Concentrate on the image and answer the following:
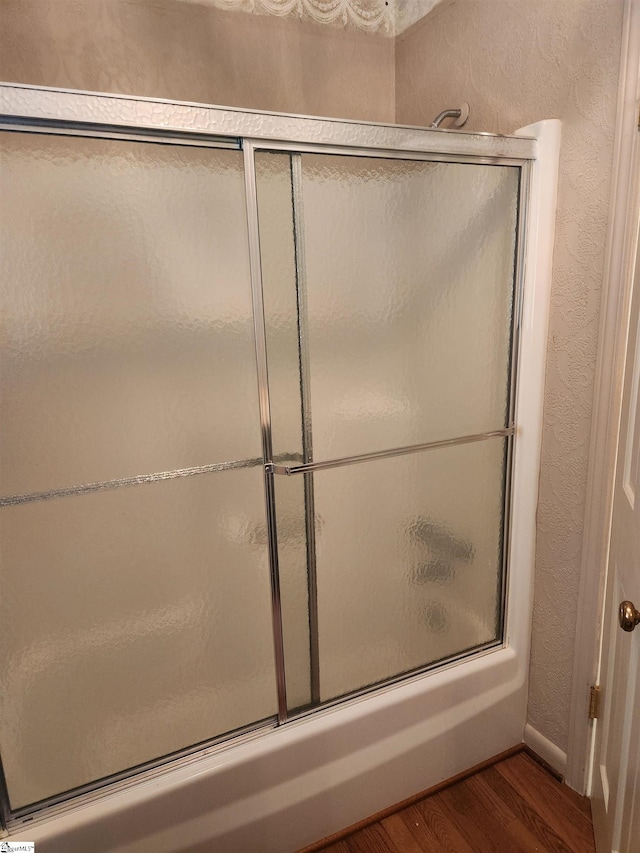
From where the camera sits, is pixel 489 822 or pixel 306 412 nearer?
pixel 306 412

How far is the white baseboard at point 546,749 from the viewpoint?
1487 millimetres

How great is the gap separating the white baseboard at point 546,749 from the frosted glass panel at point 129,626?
0.85 metres

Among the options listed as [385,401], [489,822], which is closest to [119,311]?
[385,401]

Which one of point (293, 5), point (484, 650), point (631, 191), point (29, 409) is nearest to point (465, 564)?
point (484, 650)

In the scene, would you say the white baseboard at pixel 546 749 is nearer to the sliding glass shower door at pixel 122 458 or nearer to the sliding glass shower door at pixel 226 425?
the sliding glass shower door at pixel 226 425

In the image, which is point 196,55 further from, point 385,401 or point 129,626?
point 129,626

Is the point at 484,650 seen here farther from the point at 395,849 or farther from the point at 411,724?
the point at 395,849

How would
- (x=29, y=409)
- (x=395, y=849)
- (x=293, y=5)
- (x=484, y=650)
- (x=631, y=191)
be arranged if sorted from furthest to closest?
(x=293, y=5) → (x=484, y=650) → (x=395, y=849) → (x=631, y=191) → (x=29, y=409)

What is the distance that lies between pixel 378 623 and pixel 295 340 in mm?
779

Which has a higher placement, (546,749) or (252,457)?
(252,457)

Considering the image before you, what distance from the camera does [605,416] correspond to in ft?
4.03

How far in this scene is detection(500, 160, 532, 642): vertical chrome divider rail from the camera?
1.31 metres

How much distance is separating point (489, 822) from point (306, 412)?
1.19 m

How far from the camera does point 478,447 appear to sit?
4.72 ft
